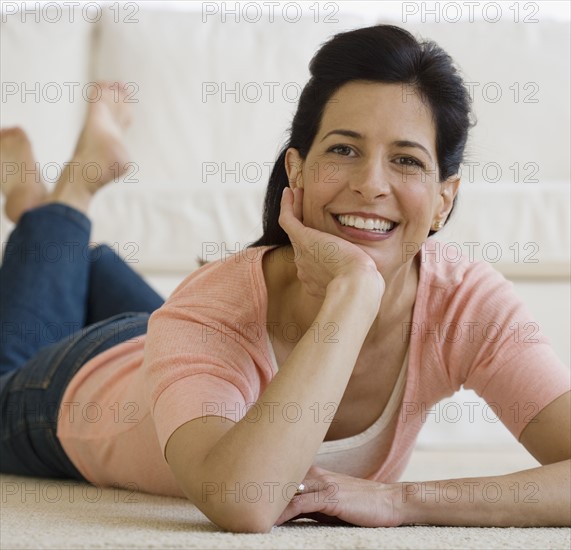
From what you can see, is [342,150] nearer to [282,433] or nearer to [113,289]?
[282,433]

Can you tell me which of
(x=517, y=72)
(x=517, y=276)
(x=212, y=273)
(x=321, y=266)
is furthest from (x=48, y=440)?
(x=517, y=72)

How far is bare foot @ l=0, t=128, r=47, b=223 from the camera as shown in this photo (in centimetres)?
222

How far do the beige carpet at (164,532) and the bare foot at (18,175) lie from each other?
995 mm

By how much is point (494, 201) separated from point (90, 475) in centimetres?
112

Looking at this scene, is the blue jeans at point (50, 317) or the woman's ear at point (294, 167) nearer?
the woman's ear at point (294, 167)

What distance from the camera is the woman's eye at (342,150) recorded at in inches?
47.8

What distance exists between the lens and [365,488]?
1.07 metres

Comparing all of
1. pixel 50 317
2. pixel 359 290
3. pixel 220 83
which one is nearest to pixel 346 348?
pixel 359 290

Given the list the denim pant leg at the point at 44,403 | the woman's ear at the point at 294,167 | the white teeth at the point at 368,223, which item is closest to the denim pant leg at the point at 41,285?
the denim pant leg at the point at 44,403

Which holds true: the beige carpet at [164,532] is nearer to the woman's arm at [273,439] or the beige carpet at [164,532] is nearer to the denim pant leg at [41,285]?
the woman's arm at [273,439]

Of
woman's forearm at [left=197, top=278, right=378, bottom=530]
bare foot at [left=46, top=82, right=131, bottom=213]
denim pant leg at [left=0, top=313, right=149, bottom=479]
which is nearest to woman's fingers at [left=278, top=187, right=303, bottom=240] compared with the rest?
woman's forearm at [left=197, top=278, right=378, bottom=530]

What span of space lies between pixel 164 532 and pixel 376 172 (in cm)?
51

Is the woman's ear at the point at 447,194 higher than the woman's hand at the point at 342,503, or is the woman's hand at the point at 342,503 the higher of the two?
the woman's ear at the point at 447,194

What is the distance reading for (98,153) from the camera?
225cm
